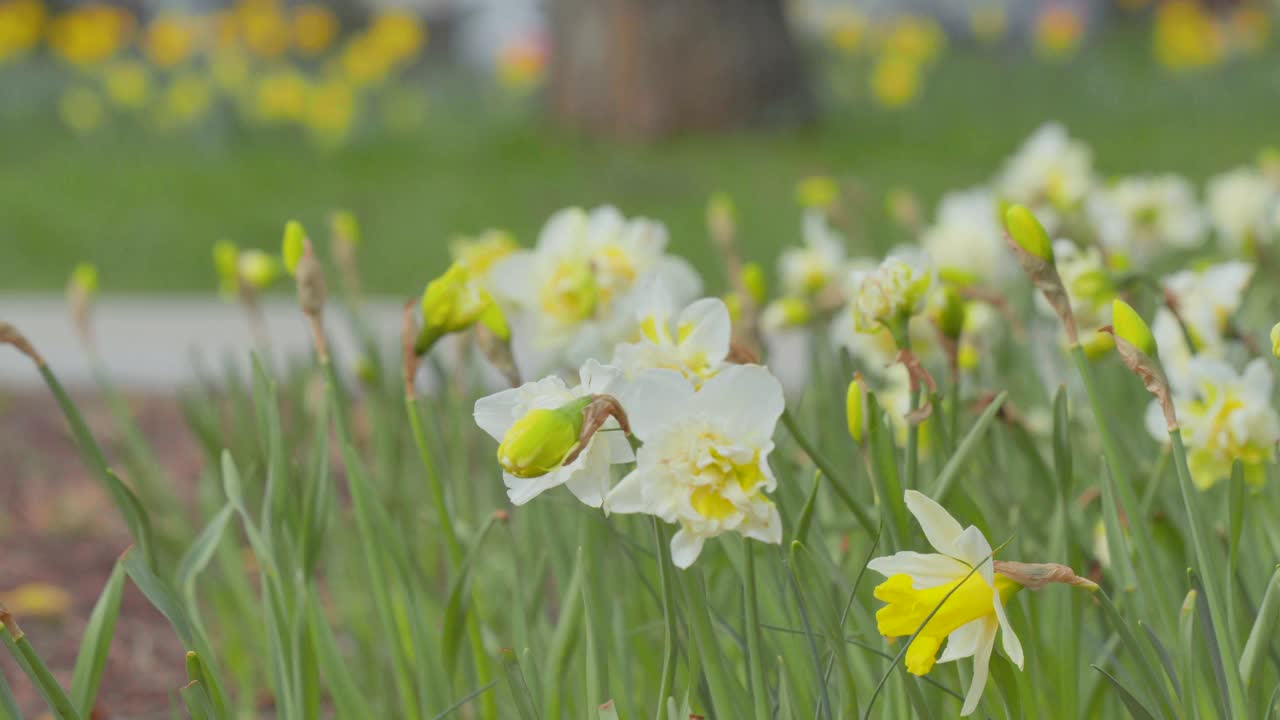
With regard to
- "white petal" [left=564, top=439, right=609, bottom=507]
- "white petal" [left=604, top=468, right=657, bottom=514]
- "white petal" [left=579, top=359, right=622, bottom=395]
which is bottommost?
"white petal" [left=604, top=468, right=657, bottom=514]

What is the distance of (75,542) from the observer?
109 inches

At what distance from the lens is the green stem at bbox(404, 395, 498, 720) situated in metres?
1.31

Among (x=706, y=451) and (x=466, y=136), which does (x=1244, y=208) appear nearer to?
(x=706, y=451)

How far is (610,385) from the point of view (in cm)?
105

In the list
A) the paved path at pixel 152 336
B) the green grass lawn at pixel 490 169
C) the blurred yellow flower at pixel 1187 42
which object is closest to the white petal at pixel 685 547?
the paved path at pixel 152 336

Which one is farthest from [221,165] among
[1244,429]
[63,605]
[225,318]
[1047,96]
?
[1244,429]

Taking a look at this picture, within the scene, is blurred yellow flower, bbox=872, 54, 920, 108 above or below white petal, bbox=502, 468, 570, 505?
above

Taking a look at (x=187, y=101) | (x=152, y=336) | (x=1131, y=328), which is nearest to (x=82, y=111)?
(x=187, y=101)

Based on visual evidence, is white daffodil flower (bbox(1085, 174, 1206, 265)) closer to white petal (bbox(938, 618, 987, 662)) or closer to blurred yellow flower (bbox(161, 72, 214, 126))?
white petal (bbox(938, 618, 987, 662))

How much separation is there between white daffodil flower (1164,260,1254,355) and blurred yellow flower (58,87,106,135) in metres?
9.03

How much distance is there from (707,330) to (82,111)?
941 centimetres

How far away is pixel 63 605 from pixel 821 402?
1.24 m

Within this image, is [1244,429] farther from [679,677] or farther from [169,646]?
[169,646]

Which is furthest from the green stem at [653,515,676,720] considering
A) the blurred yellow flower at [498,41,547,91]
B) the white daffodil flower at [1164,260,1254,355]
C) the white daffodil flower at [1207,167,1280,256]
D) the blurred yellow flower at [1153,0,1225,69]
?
the blurred yellow flower at [1153,0,1225,69]
